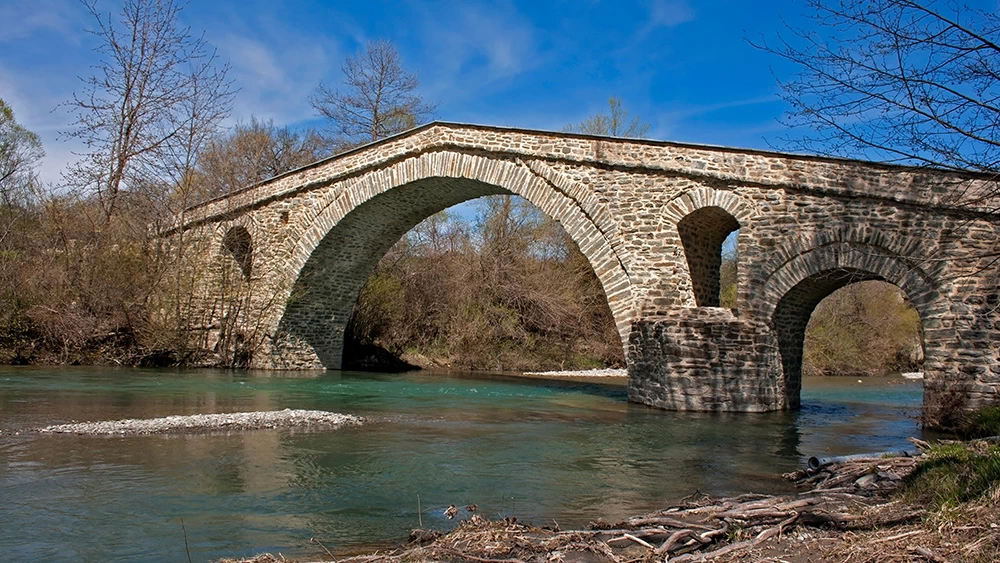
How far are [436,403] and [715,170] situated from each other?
558 cm

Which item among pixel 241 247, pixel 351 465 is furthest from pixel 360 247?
pixel 351 465

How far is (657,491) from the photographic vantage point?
5.73m

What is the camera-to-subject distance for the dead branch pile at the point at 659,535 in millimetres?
3381

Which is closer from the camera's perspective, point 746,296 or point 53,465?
point 53,465

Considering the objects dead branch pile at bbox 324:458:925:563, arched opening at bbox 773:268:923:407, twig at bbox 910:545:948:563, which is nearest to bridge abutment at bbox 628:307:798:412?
dead branch pile at bbox 324:458:925:563

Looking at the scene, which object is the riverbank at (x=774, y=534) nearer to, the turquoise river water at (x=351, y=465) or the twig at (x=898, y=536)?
the twig at (x=898, y=536)

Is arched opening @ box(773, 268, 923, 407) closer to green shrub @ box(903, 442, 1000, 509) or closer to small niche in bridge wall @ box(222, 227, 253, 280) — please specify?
small niche in bridge wall @ box(222, 227, 253, 280)

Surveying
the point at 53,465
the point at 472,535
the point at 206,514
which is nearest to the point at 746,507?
the point at 472,535

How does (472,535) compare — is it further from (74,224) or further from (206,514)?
(74,224)

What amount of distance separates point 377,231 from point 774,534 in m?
14.6

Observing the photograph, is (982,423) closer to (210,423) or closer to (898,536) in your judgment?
(898,536)

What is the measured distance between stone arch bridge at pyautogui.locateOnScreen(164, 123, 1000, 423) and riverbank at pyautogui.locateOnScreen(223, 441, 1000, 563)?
4796 millimetres

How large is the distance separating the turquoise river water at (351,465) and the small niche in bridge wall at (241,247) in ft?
21.2

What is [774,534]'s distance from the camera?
11.6 feet
